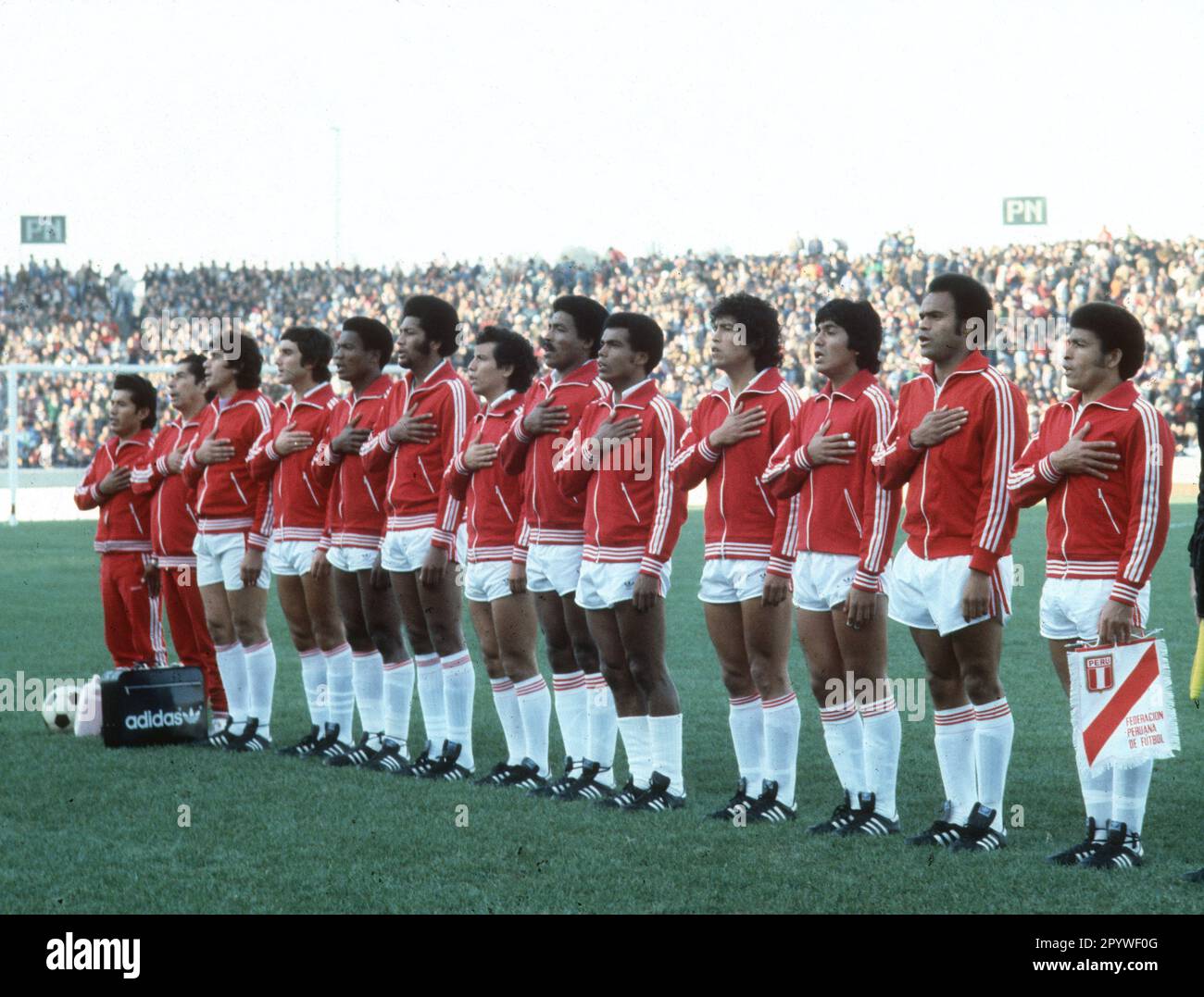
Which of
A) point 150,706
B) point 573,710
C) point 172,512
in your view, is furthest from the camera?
point 172,512

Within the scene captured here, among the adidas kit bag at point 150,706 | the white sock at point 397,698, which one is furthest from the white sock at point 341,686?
the adidas kit bag at point 150,706

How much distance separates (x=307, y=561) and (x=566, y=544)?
1.75 metres

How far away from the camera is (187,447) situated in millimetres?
9000

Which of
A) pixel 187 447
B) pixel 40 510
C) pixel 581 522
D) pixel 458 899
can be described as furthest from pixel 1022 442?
pixel 40 510

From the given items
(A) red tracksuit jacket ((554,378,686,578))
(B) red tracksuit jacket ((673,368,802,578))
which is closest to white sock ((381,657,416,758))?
(A) red tracksuit jacket ((554,378,686,578))

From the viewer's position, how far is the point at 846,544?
610cm

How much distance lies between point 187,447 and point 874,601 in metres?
4.55

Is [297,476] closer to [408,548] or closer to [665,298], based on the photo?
[408,548]

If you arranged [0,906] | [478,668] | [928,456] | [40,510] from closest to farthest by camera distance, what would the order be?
[0,906]
[928,456]
[478,668]
[40,510]

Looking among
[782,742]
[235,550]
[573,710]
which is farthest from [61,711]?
[782,742]

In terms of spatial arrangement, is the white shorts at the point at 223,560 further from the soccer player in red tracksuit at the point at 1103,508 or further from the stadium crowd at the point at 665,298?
the stadium crowd at the point at 665,298

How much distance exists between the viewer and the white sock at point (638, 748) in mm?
6820

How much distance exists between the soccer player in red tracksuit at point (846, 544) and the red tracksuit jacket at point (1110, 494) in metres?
0.58

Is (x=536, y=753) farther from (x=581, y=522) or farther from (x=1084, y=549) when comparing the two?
(x=1084, y=549)
